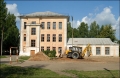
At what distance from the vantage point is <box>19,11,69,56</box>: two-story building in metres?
54.5

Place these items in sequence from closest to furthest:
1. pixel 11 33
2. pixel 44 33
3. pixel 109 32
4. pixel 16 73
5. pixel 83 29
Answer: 1. pixel 16 73
2. pixel 44 33
3. pixel 109 32
4. pixel 11 33
5. pixel 83 29

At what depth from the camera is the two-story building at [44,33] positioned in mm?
54500

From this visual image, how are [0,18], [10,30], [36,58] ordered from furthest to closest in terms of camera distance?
[10,30], [0,18], [36,58]

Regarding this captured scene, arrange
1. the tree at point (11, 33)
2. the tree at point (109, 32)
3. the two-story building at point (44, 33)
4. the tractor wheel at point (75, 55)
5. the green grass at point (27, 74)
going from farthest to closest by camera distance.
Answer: the tree at point (11, 33)
the tree at point (109, 32)
the two-story building at point (44, 33)
the tractor wheel at point (75, 55)
the green grass at point (27, 74)

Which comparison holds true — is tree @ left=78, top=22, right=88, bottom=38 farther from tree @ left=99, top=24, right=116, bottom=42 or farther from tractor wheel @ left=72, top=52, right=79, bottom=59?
tractor wheel @ left=72, top=52, right=79, bottom=59

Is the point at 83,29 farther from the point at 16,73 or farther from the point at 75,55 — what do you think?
the point at 16,73

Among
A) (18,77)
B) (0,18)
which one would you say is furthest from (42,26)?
(18,77)

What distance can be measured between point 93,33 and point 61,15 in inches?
1576

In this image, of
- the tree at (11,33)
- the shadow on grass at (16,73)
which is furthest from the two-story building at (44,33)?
the shadow on grass at (16,73)

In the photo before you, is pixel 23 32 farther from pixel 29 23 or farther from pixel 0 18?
pixel 0 18

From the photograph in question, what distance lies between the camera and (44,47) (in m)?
55.0

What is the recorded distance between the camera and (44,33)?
5541cm

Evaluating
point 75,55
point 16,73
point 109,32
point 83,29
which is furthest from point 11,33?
point 16,73

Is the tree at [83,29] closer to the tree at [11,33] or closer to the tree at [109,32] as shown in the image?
the tree at [109,32]
